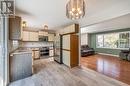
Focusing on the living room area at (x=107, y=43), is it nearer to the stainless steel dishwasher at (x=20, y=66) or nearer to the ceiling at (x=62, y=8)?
the ceiling at (x=62, y=8)

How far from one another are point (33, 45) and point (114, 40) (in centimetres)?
721

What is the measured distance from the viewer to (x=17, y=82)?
286 cm

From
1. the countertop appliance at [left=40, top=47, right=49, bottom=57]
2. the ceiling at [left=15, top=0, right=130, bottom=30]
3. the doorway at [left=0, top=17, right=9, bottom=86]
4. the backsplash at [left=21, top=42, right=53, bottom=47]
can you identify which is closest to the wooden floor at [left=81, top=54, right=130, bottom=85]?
the ceiling at [left=15, top=0, right=130, bottom=30]

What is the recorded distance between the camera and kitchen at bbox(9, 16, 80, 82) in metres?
3.00

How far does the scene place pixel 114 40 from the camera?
317 inches

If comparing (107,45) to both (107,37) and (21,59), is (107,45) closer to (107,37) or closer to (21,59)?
(107,37)

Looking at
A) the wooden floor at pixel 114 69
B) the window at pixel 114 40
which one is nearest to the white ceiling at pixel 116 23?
the window at pixel 114 40

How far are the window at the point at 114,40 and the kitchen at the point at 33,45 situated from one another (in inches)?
195

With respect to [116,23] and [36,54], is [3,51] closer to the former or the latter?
[36,54]

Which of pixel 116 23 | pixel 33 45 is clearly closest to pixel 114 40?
pixel 116 23

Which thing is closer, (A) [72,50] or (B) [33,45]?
(A) [72,50]

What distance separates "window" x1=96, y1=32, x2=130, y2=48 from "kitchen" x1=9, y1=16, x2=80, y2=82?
4949 mm

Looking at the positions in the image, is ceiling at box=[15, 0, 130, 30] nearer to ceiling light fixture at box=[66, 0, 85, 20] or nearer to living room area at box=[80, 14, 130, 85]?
ceiling light fixture at box=[66, 0, 85, 20]

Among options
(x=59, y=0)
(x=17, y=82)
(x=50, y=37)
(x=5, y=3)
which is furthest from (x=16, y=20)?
(x=50, y=37)
